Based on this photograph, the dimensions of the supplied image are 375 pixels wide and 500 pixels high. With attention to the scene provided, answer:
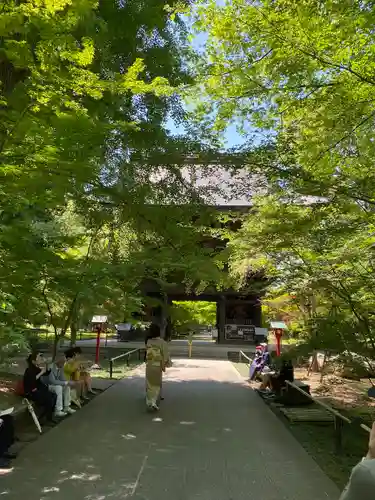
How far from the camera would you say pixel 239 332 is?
3020 cm

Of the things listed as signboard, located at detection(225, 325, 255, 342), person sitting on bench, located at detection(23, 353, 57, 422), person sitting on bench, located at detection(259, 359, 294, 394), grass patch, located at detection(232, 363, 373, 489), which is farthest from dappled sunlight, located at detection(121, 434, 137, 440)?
signboard, located at detection(225, 325, 255, 342)

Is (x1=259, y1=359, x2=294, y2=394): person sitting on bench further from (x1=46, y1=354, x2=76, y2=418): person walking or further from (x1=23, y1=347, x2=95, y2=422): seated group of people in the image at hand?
(x1=46, y1=354, x2=76, y2=418): person walking

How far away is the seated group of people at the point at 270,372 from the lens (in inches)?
417

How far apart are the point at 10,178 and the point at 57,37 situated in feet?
4.79

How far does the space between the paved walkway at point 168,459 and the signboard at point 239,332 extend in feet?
67.5

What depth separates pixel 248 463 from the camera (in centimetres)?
571

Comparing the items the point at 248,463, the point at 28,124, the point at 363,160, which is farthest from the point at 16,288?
the point at 363,160

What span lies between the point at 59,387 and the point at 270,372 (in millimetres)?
5796

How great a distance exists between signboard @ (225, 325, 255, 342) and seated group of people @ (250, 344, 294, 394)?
16313mm

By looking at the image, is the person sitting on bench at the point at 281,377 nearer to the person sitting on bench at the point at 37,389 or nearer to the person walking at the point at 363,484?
the person sitting on bench at the point at 37,389

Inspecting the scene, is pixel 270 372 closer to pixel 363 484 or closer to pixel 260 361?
pixel 260 361

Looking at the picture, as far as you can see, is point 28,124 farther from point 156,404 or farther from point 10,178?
point 156,404

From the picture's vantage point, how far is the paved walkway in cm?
470

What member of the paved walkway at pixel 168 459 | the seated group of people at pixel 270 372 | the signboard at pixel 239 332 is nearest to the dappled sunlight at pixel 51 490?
the paved walkway at pixel 168 459
